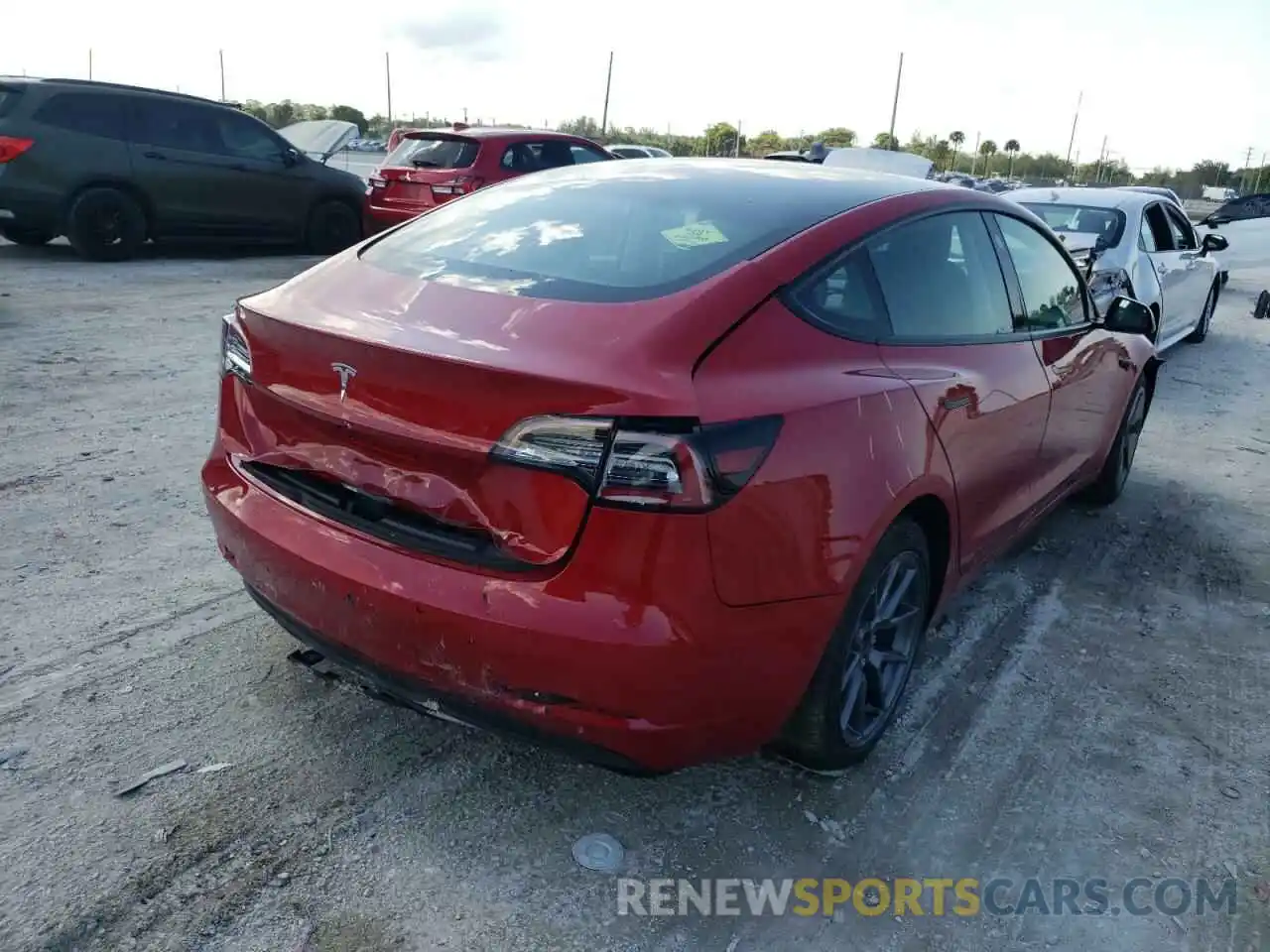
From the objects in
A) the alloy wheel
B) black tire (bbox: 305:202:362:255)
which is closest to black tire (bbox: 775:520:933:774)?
the alloy wheel

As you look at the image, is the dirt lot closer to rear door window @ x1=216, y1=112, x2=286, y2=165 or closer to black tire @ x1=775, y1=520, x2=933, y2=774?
black tire @ x1=775, y1=520, x2=933, y2=774

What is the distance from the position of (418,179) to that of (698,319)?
31.6ft

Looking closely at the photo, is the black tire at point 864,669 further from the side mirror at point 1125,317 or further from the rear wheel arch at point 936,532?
the side mirror at point 1125,317

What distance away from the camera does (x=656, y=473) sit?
2.07 meters

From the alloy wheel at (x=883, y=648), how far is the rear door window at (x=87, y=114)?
10.0 meters

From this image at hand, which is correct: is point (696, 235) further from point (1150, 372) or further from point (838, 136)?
point (838, 136)

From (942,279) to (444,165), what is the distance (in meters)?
9.07

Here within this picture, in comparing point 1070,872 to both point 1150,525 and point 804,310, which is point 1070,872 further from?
point 1150,525

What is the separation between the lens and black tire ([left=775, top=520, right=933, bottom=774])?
255 centimetres

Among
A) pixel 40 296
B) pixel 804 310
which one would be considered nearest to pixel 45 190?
pixel 40 296

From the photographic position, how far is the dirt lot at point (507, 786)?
7.37ft

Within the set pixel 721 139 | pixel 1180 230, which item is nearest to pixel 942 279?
pixel 1180 230

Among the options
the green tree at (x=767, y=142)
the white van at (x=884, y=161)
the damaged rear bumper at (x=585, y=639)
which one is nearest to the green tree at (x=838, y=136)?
the green tree at (x=767, y=142)

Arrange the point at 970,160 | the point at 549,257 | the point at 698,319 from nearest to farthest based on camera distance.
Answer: the point at 698,319 < the point at 549,257 < the point at 970,160
